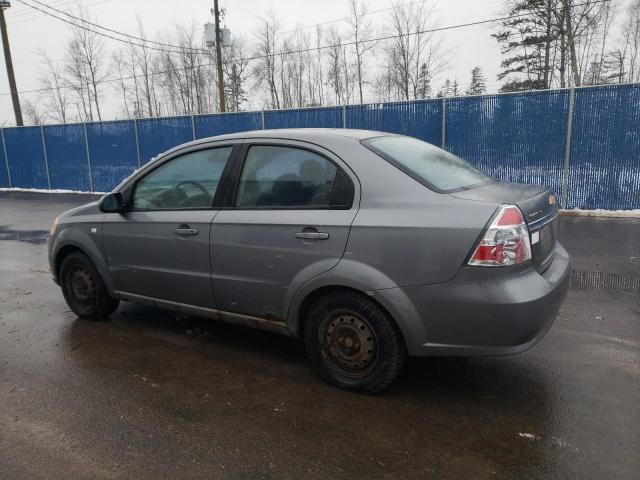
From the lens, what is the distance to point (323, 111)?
40.0ft

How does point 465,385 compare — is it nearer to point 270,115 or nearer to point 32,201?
point 270,115

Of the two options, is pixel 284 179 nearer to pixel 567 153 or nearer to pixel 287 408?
pixel 287 408

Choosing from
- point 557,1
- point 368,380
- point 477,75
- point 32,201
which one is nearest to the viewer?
point 368,380

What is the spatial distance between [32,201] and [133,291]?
1400cm

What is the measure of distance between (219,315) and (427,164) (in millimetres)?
1900

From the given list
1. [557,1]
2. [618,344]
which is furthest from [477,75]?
[618,344]

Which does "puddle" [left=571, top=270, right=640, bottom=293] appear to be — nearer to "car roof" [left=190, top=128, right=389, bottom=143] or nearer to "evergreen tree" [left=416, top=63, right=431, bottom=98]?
"car roof" [left=190, top=128, right=389, bottom=143]

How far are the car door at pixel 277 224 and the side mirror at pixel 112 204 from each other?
110 centimetres

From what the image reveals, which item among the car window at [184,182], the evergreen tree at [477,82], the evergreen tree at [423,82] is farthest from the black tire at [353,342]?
the evergreen tree at [477,82]

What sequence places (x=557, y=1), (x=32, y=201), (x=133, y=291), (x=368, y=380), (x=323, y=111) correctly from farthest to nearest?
(x=557, y=1)
(x=32, y=201)
(x=323, y=111)
(x=133, y=291)
(x=368, y=380)

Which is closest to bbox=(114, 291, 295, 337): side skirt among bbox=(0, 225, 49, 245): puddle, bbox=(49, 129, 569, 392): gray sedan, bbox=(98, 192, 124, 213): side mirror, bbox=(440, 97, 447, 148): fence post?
bbox=(49, 129, 569, 392): gray sedan

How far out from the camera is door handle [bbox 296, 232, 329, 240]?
312 cm

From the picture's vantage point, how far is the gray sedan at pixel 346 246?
9.04ft

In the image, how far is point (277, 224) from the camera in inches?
131
